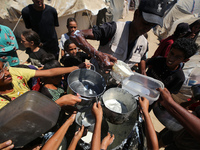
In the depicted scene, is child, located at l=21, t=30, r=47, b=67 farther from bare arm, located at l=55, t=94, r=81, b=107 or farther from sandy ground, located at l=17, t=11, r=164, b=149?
sandy ground, located at l=17, t=11, r=164, b=149

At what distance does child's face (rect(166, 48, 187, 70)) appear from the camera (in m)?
1.97

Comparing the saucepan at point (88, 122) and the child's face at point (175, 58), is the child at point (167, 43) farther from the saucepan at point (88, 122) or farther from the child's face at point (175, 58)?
the saucepan at point (88, 122)

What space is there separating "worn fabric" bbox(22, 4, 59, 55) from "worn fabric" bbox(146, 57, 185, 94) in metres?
2.79

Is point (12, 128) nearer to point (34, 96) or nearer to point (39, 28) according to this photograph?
point (34, 96)

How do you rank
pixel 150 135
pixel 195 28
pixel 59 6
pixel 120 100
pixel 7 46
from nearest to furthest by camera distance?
pixel 150 135, pixel 120 100, pixel 7 46, pixel 195 28, pixel 59 6

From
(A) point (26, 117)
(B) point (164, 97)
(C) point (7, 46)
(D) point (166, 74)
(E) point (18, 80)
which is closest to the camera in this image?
(A) point (26, 117)

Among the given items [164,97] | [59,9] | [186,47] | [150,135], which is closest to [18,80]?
[150,135]

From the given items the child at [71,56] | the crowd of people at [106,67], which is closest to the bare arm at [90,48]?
the crowd of people at [106,67]

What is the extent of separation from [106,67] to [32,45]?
2043 millimetres

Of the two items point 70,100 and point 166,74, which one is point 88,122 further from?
point 166,74

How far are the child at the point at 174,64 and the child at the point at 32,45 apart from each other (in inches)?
98.6

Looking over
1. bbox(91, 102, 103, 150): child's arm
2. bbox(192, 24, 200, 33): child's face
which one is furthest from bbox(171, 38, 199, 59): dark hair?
bbox(192, 24, 200, 33): child's face

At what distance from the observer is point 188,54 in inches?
75.9

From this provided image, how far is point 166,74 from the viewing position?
7.21ft
